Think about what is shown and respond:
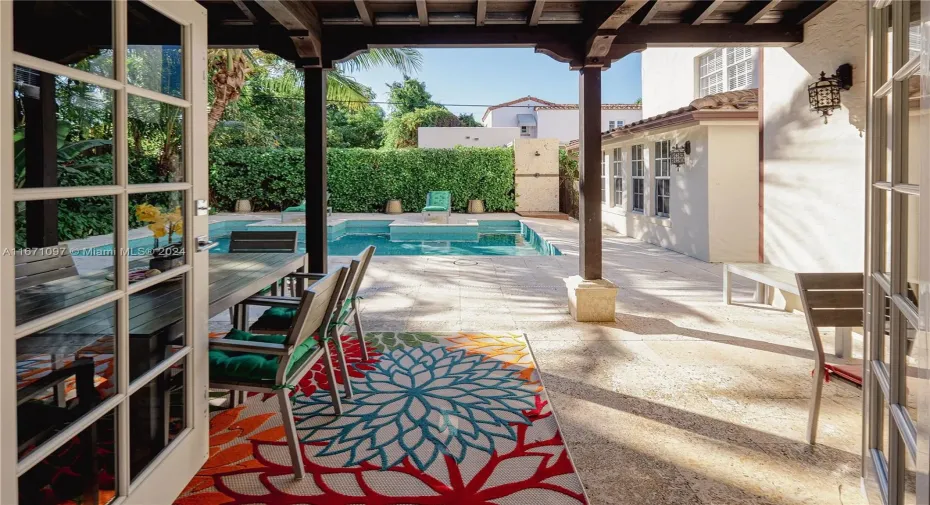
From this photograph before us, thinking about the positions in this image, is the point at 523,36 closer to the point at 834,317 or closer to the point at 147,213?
the point at 834,317

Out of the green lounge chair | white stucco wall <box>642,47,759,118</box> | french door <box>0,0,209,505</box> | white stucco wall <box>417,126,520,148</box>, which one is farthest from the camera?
white stucco wall <box>417,126,520,148</box>

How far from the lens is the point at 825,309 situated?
108 inches

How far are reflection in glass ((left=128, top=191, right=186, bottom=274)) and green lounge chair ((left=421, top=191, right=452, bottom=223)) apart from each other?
1200cm

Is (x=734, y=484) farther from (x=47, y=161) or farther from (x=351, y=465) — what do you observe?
(x=47, y=161)

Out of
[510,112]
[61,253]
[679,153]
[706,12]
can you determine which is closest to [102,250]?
[61,253]

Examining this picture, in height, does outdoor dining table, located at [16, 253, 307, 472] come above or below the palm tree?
below

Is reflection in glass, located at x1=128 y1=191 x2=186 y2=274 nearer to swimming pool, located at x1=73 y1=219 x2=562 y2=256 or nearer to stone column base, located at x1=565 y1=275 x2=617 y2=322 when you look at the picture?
stone column base, located at x1=565 y1=275 x2=617 y2=322

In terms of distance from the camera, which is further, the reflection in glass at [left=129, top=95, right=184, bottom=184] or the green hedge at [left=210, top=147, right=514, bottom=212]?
the green hedge at [left=210, top=147, right=514, bottom=212]

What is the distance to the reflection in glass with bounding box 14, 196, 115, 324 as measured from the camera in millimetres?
1443

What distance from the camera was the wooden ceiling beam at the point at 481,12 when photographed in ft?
14.4

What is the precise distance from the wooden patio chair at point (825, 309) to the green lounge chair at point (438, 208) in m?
11.7

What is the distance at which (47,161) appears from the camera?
1692mm

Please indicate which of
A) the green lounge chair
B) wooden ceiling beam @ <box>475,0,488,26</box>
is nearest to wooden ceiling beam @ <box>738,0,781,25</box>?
wooden ceiling beam @ <box>475,0,488,26</box>

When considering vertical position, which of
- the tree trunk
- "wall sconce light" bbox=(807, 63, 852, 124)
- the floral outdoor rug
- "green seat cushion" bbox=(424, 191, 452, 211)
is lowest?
the floral outdoor rug
